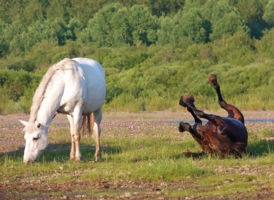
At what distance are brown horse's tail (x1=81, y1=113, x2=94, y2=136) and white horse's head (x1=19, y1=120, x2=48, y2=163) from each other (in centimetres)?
168

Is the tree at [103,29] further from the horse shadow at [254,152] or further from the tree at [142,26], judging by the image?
the horse shadow at [254,152]

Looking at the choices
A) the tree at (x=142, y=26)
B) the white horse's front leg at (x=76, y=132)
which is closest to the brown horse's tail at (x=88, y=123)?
the white horse's front leg at (x=76, y=132)

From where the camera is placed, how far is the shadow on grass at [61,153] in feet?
45.2

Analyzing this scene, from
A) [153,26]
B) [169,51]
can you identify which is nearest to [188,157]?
[169,51]

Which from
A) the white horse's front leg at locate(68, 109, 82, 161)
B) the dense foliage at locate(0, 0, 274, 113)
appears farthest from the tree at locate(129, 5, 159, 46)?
the white horse's front leg at locate(68, 109, 82, 161)

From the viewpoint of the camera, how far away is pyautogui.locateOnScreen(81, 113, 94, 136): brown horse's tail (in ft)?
47.9

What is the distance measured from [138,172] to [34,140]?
104 inches

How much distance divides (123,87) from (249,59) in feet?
31.2

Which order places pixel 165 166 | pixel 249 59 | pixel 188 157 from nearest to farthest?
1. pixel 165 166
2. pixel 188 157
3. pixel 249 59

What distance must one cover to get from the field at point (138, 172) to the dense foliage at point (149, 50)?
13654 mm

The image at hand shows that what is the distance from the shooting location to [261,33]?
65812 millimetres

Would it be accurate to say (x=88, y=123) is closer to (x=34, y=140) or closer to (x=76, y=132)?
(x=76, y=132)

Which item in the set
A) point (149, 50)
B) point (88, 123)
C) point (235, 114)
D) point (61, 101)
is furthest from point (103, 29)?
point (61, 101)

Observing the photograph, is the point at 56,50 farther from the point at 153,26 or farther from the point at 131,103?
the point at 131,103
